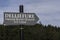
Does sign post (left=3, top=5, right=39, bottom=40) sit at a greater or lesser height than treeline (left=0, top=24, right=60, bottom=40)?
greater

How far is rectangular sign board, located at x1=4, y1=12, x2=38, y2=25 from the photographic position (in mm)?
17531

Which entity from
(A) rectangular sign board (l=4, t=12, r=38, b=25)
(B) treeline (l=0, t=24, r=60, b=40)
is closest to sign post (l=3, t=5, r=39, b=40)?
(A) rectangular sign board (l=4, t=12, r=38, b=25)

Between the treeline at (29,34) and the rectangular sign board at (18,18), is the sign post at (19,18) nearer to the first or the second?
the rectangular sign board at (18,18)

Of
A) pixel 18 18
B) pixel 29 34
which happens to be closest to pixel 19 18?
pixel 18 18

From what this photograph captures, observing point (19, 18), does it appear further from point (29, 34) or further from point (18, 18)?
point (29, 34)

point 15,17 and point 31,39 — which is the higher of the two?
point 15,17

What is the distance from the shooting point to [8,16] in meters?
17.5

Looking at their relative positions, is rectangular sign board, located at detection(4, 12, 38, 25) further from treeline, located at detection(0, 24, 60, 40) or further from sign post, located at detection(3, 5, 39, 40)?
treeline, located at detection(0, 24, 60, 40)

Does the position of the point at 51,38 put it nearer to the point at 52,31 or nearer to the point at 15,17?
the point at 52,31

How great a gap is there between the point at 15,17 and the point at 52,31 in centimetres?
4276

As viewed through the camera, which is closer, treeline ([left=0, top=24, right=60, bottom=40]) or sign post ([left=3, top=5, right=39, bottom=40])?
sign post ([left=3, top=5, right=39, bottom=40])

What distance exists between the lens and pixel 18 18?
57.9 feet

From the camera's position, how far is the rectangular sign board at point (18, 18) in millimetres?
17531

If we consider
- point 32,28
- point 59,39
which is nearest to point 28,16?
point 59,39
